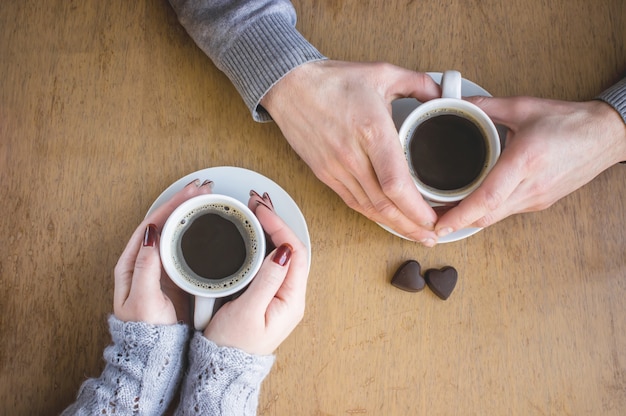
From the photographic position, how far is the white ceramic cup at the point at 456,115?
95cm

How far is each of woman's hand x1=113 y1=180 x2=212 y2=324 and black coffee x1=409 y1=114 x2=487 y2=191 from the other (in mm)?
399

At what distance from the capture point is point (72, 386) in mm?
1061

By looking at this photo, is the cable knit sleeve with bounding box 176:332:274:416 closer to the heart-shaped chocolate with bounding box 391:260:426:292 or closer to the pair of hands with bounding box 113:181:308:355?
the pair of hands with bounding box 113:181:308:355

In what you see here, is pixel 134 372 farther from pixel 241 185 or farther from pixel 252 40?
pixel 252 40

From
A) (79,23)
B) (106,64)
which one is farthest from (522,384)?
(79,23)

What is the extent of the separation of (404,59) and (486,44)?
17 centimetres

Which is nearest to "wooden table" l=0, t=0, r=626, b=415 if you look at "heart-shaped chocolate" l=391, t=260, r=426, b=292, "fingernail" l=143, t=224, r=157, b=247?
"heart-shaped chocolate" l=391, t=260, r=426, b=292

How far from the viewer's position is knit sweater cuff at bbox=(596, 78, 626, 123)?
3.32ft

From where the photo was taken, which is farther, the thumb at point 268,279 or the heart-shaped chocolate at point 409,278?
the heart-shaped chocolate at point 409,278

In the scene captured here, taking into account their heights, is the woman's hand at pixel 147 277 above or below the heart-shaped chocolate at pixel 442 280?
above

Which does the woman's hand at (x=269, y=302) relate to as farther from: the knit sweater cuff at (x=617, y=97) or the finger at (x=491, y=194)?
the knit sweater cuff at (x=617, y=97)

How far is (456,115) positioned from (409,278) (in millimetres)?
323

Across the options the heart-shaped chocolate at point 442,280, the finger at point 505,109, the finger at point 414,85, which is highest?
the finger at point 414,85

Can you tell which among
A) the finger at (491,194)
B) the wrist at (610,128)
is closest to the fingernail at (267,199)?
the finger at (491,194)
